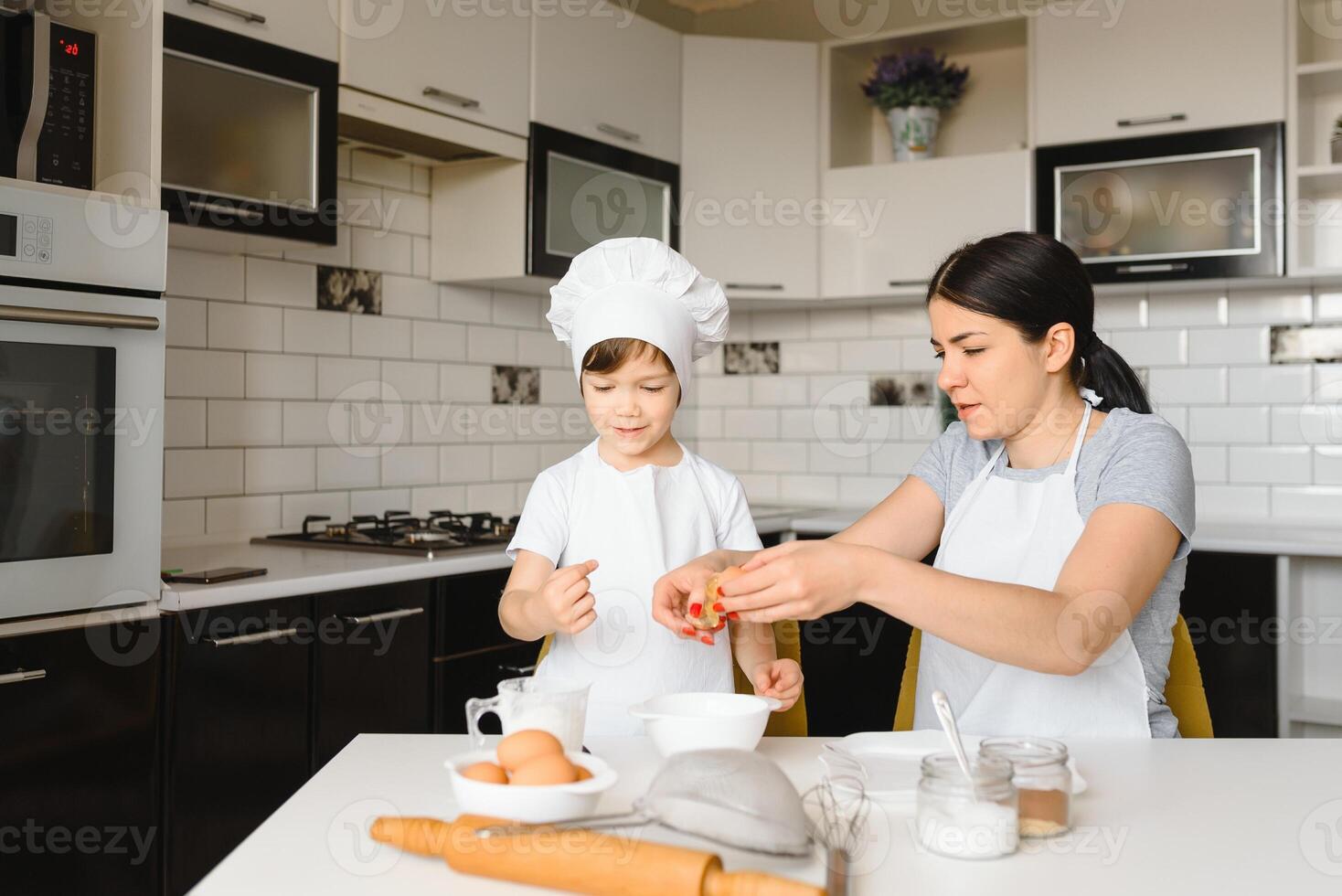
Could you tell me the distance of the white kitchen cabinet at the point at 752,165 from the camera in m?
3.88

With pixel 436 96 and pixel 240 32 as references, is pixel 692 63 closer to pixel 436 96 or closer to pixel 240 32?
pixel 436 96

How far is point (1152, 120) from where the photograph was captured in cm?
340

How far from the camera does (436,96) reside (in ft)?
9.85

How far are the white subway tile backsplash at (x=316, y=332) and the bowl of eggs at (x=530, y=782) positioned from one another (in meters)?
2.21

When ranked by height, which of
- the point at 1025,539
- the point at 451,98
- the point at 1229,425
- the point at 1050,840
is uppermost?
the point at 451,98

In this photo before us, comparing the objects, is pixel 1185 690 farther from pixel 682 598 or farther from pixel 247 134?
pixel 247 134

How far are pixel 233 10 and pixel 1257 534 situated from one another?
2.69m

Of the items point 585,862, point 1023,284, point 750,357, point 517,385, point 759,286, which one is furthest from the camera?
point 750,357

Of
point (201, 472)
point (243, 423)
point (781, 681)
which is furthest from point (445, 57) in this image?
point (781, 681)

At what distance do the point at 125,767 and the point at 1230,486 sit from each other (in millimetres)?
3014

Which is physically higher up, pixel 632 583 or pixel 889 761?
pixel 632 583

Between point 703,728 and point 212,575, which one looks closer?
point 703,728

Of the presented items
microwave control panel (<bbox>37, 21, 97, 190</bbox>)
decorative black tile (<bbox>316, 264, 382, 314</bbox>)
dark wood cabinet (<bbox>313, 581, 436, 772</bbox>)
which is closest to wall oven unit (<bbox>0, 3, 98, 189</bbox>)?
microwave control panel (<bbox>37, 21, 97, 190</bbox>)

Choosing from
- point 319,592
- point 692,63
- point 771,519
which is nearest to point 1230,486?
point 771,519
